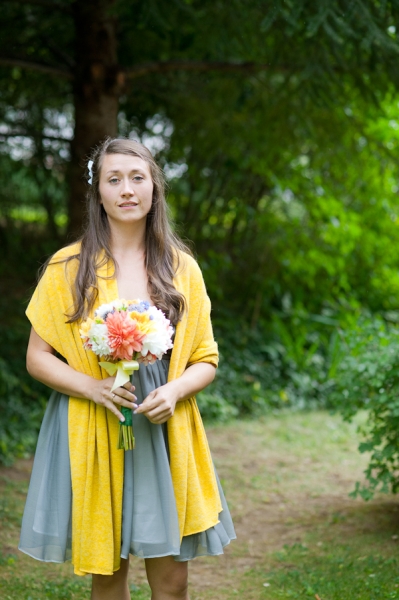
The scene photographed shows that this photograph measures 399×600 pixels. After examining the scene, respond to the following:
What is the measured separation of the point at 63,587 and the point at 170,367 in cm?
166

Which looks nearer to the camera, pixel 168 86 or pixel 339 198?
pixel 168 86

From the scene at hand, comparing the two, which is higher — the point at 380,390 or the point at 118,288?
the point at 118,288

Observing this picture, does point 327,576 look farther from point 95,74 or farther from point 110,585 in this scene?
point 95,74

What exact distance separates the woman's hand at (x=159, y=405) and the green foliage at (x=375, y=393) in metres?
1.84

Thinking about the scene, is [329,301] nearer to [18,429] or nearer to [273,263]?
[273,263]

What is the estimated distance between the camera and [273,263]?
8656 millimetres

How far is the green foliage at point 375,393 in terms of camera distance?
4020 mm

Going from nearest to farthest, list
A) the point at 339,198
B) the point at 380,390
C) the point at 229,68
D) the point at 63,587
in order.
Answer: the point at 63,587, the point at 380,390, the point at 229,68, the point at 339,198

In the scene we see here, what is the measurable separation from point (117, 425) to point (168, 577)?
579 mm

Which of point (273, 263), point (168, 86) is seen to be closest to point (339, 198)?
point (273, 263)

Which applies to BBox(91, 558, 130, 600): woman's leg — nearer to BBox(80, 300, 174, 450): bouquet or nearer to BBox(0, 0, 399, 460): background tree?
BBox(80, 300, 174, 450): bouquet

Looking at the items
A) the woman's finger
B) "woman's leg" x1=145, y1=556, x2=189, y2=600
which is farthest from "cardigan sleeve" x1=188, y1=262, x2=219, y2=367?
"woman's leg" x1=145, y1=556, x2=189, y2=600

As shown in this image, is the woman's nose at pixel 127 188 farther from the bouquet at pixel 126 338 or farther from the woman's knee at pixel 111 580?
the woman's knee at pixel 111 580

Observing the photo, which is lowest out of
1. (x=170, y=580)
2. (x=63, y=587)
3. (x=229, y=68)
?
(x=63, y=587)
